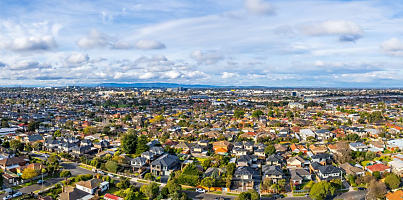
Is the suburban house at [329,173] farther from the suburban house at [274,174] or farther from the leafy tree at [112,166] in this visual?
the leafy tree at [112,166]

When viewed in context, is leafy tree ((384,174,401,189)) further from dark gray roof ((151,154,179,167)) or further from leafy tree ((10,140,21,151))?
leafy tree ((10,140,21,151))

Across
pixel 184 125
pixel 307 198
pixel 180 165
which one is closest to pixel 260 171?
pixel 307 198

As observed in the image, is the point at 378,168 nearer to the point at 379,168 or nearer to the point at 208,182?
the point at 379,168

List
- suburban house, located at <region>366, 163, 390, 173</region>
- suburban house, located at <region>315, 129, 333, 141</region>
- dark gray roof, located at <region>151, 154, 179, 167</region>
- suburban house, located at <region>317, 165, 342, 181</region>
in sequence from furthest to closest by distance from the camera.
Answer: suburban house, located at <region>315, 129, 333, 141</region>
dark gray roof, located at <region>151, 154, 179, 167</region>
suburban house, located at <region>366, 163, 390, 173</region>
suburban house, located at <region>317, 165, 342, 181</region>

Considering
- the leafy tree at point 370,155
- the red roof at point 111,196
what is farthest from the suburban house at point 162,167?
the leafy tree at point 370,155

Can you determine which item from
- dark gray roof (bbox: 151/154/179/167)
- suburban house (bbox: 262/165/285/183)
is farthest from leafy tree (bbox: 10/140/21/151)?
suburban house (bbox: 262/165/285/183)

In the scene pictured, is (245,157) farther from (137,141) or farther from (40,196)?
(40,196)
